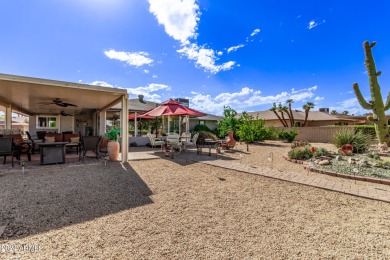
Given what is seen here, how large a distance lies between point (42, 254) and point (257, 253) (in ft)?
8.71

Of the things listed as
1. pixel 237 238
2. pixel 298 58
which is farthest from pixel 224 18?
pixel 237 238

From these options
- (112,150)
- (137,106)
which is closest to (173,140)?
(112,150)

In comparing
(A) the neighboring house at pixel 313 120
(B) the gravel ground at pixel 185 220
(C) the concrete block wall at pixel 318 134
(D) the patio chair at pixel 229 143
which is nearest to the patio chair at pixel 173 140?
(D) the patio chair at pixel 229 143

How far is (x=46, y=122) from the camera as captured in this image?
56.1 feet

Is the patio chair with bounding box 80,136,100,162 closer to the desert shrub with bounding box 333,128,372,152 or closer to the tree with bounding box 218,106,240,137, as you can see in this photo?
the tree with bounding box 218,106,240,137

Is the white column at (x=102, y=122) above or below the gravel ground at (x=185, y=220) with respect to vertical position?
above

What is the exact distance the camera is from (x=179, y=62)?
18.6m

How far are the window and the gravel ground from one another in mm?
13927

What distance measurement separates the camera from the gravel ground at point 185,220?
241 centimetres

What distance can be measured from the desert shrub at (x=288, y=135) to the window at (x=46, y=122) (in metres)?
22.5

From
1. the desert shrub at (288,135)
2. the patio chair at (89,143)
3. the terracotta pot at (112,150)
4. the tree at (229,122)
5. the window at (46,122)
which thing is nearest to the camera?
the patio chair at (89,143)

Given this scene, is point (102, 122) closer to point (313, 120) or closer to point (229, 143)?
point (229, 143)

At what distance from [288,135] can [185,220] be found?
61.8 ft

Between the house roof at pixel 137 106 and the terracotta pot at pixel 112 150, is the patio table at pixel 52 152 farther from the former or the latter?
the house roof at pixel 137 106
